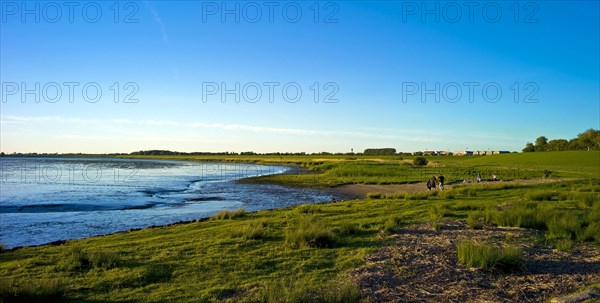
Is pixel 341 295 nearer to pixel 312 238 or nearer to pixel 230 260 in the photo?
pixel 230 260

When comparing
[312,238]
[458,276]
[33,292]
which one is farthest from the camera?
[312,238]

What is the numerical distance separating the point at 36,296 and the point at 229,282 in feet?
11.8

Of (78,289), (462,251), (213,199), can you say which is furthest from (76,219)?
(462,251)

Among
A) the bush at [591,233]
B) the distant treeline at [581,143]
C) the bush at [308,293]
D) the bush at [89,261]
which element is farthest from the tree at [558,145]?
the bush at [89,261]

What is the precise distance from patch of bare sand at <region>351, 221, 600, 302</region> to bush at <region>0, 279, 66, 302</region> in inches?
233

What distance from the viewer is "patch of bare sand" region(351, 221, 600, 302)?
786cm

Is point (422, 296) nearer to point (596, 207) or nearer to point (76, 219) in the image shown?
point (596, 207)

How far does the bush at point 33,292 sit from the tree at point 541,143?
171m

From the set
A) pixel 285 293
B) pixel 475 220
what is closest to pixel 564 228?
pixel 475 220

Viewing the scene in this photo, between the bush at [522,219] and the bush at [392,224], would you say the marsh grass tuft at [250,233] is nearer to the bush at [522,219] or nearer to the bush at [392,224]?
the bush at [392,224]

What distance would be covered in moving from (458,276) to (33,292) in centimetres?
856

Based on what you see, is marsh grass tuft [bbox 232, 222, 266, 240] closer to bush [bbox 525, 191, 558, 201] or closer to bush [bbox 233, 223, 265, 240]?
bush [bbox 233, 223, 265, 240]

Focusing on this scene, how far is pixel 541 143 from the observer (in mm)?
163500

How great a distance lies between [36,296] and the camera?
7.66 metres
